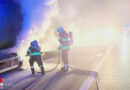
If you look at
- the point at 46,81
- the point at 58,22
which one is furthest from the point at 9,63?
the point at 58,22

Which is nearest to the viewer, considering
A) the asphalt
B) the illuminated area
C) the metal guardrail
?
the asphalt

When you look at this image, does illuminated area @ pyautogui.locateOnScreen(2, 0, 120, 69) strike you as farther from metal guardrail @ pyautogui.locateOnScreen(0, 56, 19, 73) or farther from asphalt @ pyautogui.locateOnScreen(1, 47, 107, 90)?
asphalt @ pyautogui.locateOnScreen(1, 47, 107, 90)

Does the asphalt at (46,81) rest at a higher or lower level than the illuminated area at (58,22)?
lower

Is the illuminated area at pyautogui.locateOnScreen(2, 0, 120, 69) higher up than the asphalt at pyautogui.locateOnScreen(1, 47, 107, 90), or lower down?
higher up

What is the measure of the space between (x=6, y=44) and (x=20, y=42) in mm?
1713

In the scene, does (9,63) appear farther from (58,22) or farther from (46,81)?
(58,22)

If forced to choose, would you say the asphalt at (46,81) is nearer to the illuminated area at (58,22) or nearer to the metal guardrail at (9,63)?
the metal guardrail at (9,63)

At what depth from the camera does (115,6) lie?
40094 millimetres

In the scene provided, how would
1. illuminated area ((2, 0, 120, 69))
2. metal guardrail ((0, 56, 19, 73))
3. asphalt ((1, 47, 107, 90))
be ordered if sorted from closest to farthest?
asphalt ((1, 47, 107, 90)) < metal guardrail ((0, 56, 19, 73)) < illuminated area ((2, 0, 120, 69))

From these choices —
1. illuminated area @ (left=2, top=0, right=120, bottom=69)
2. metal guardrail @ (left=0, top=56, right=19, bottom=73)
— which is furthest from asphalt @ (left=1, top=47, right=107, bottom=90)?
illuminated area @ (left=2, top=0, right=120, bottom=69)

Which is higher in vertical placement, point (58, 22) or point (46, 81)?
point (58, 22)

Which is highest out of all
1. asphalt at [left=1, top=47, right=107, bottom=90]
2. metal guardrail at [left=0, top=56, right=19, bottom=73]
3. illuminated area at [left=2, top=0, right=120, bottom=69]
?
illuminated area at [left=2, top=0, right=120, bottom=69]

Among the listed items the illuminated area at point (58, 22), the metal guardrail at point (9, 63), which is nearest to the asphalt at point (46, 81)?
the metal guardrail at point (9, 63)

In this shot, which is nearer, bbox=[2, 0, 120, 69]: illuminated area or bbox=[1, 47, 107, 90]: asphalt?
bbox=[1, 47, 107, 90]: asphalt
